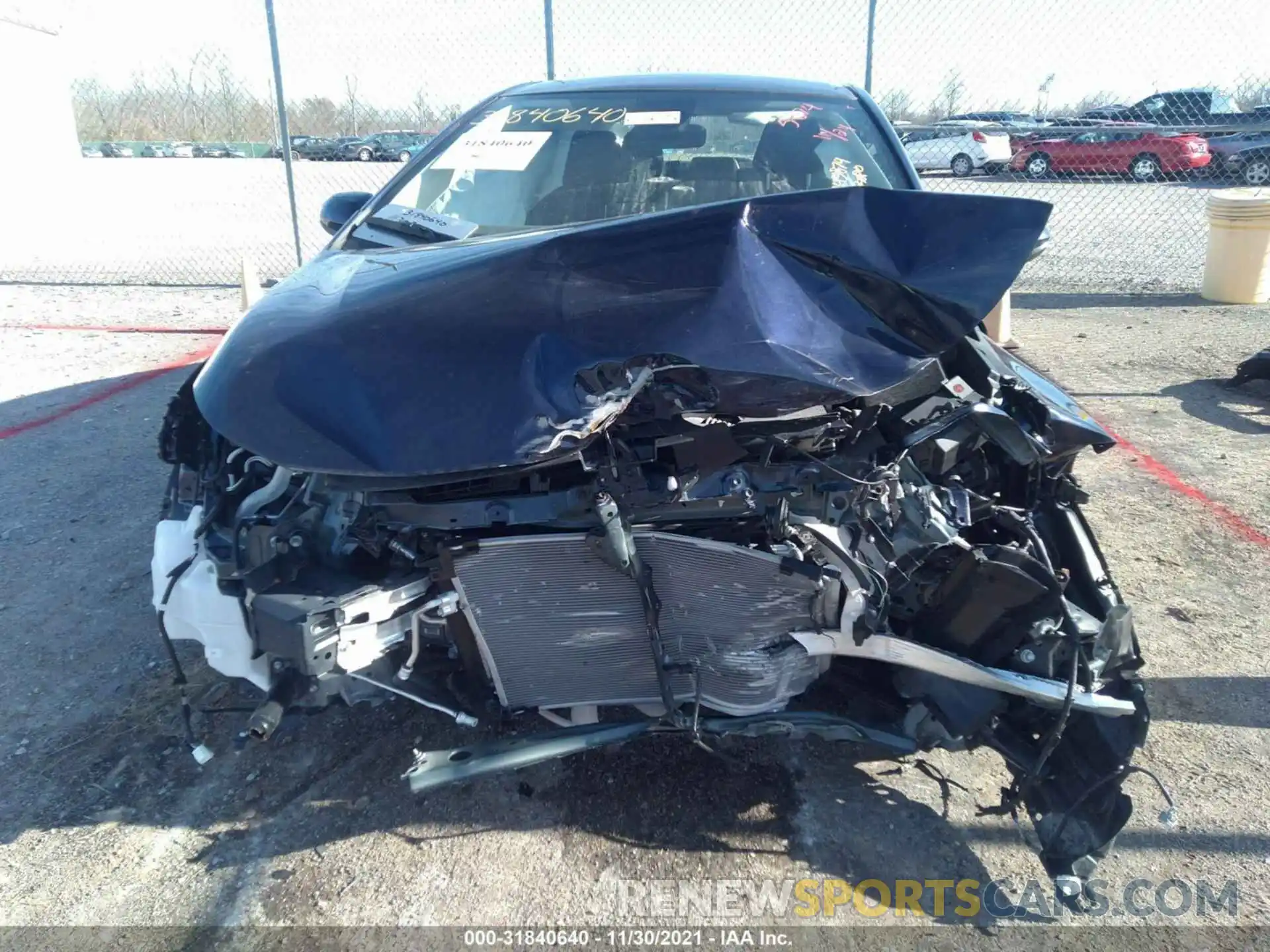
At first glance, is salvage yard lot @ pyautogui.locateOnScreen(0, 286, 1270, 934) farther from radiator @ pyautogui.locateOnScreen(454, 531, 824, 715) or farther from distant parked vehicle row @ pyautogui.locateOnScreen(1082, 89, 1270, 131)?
distant parked vehicle row @ pyautogui.locateOnScreen(1082, 89, 1270, 131)

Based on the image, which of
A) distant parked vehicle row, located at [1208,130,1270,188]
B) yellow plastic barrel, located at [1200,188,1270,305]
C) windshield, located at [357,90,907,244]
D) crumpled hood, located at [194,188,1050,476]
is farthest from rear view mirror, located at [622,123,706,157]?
distant parked vehicle row, located at [1208,130,1270,188]

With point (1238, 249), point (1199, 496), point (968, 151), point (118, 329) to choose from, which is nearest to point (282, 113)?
point (118, 329)

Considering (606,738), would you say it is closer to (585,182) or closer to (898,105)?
(585,182)

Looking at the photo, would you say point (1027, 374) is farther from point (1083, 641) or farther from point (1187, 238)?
point (1187, 238)

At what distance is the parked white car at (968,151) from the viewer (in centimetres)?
1720

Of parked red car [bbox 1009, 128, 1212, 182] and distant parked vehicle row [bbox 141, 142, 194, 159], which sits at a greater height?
distant parked vehicle row [bbox 141, 142, 194, 159]

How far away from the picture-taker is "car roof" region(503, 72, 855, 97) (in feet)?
12.8

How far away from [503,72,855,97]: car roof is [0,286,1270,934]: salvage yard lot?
→ 8.35 ft

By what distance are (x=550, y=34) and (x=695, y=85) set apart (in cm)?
446

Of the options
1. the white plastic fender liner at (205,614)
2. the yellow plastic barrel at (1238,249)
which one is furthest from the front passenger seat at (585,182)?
the yellow plastic barrel at (1238,249)

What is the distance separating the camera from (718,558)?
89.0 inches

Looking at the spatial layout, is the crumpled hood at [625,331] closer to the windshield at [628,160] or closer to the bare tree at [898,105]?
the windshield at [628,160]

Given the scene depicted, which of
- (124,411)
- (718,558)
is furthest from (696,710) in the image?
(124,411)

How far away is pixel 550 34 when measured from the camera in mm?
7734
